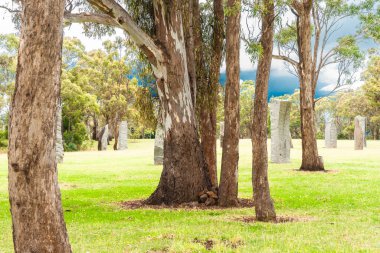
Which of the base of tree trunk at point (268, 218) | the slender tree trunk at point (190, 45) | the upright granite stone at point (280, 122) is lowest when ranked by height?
the base of tree trunk at point (268, 218)

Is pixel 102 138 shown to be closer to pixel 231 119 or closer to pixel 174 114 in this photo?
pixel 174 114

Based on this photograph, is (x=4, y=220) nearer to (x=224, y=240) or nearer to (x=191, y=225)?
(x=191, y=225)

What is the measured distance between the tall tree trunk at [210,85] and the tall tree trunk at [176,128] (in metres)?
0.81

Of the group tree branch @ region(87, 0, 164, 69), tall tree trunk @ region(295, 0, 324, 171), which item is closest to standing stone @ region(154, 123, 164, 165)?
tall tree trunk @ region(295, 0, 324, 171)

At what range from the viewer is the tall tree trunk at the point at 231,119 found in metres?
10.6

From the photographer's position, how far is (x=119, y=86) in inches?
1946

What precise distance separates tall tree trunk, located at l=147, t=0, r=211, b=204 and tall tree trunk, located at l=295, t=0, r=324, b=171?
33.4ft

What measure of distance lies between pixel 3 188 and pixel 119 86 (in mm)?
35051

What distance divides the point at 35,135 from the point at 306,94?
698 inches

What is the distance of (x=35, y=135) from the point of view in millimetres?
4379

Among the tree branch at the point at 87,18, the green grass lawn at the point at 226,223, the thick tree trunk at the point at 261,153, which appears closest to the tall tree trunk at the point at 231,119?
A: the green grass lawn at the point at 226,223

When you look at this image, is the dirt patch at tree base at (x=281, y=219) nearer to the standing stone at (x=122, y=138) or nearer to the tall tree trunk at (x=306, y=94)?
the tall tree trunk at (x=306, y=94)

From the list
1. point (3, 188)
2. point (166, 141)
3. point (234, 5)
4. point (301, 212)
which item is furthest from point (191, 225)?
point (3, 188)

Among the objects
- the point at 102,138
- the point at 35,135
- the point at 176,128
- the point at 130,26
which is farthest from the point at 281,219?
the point at 102,138
